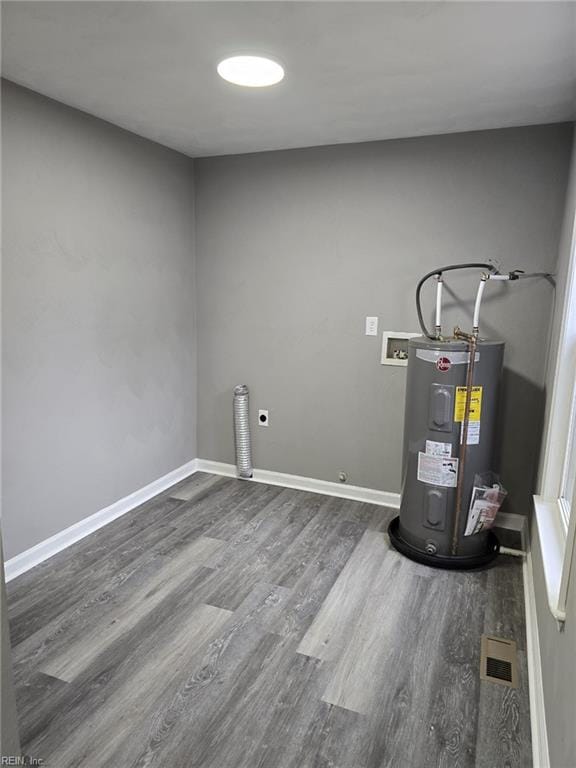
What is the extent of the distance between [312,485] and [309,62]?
Answer: 270 centimetres

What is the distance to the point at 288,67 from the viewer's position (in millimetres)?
2105

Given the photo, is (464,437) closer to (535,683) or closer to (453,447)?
(453,447)

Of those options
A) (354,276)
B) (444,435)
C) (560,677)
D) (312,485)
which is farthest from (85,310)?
(560,677)

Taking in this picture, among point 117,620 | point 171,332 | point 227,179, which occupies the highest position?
point 227,179

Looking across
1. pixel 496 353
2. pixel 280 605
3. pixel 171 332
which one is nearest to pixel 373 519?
pixel 280 605

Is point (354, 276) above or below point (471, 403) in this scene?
above

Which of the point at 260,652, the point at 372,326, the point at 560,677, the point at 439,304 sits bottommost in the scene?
the point at 260,652

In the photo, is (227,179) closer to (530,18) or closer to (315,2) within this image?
(315,2)

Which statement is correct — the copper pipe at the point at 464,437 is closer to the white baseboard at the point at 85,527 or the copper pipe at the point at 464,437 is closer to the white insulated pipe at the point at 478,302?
the white insulated pipe at the point at 478,302

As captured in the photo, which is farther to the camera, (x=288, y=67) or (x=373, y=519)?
(x=373, y=519)

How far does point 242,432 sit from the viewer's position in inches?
150

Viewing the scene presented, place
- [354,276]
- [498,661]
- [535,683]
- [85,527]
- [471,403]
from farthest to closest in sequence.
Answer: [354,276] → [85,527] → [471,403] → [498,661] → [535,683]

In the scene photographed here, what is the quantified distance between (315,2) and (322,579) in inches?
97.5

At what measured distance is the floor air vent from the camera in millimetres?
1961
